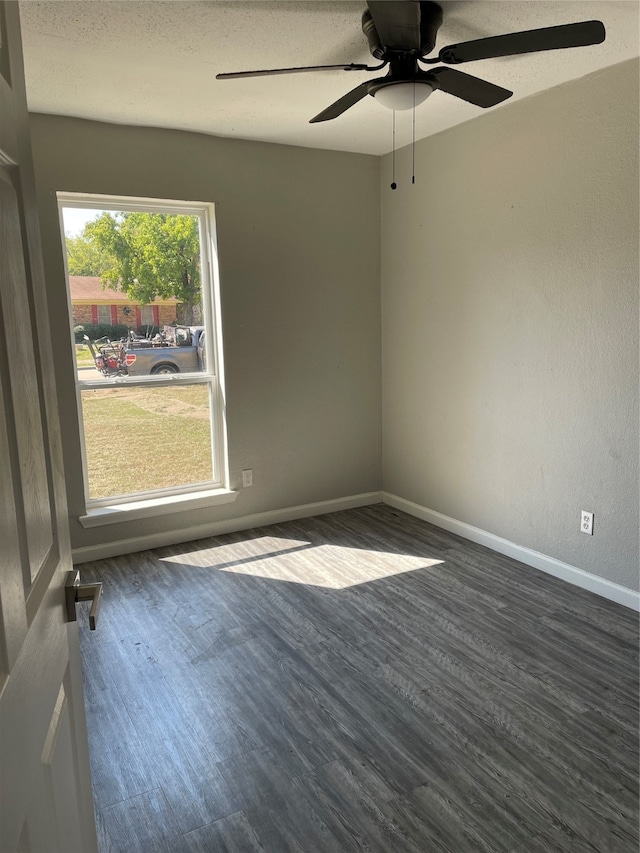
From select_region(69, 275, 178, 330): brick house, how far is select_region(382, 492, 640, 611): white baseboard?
2193mm

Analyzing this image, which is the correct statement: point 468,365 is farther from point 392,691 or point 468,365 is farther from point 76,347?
point 76,347

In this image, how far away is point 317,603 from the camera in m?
3.05

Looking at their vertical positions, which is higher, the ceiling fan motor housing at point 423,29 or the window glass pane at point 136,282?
the ceiling fan motor housing at point 423,29

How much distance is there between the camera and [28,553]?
0.83 metres

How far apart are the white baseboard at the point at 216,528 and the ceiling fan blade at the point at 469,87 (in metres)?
2.87

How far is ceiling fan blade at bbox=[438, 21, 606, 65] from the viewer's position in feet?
6.07

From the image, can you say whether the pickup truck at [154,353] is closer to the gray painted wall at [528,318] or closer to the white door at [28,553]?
the gray painted wall at [528,318]

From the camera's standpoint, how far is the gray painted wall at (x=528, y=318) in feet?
9.34

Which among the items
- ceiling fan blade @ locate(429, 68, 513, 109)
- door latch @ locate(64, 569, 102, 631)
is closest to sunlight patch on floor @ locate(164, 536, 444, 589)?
door latch @ locate(64, 569, 102, 631)

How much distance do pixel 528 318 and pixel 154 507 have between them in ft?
8.35

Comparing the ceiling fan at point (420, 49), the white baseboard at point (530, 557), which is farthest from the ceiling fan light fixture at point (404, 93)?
the white baseboard at point (530, 557)

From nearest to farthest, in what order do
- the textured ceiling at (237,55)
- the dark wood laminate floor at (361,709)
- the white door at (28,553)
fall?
the white door at (28,553)
the dark wood laminate floor at (361,709)
the textured ceiling at (237,55)

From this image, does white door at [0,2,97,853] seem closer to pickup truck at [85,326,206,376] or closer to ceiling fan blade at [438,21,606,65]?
ceiling fan blade at [438,21,606,65]

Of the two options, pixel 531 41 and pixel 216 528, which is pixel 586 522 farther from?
pixel 216 528
